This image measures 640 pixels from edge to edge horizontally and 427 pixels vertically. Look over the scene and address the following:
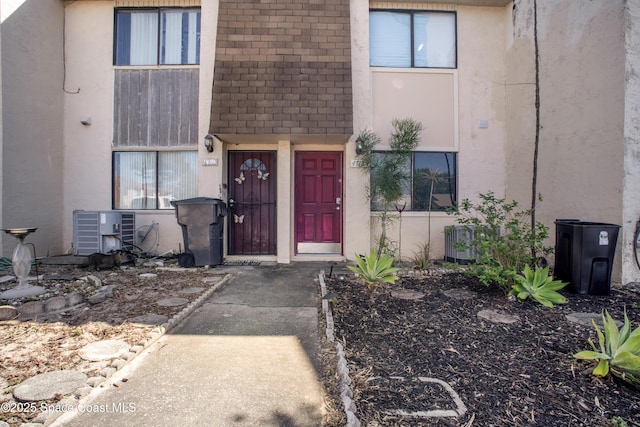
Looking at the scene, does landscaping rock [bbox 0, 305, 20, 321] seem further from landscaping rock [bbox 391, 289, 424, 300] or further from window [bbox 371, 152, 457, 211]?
window [bbox 371, 152, 457, 211]

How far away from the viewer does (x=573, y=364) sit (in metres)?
2.64

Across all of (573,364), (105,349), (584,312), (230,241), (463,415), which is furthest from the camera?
(230,241)

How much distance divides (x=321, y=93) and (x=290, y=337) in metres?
4.54

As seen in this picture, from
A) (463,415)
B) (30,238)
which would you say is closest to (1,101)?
(30,238)

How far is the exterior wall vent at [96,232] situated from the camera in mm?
6066

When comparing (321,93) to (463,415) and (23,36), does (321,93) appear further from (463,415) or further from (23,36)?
(23,36)

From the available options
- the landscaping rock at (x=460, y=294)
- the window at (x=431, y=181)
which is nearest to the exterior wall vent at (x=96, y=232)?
the window at (x=431, y=181)

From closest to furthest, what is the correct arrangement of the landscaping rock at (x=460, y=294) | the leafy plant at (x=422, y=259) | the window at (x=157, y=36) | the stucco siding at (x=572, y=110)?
1. the landscaping rock at (x=460, y=294)
2. the stucco siding at (x=572, y=110)
3. the leafy plant at (x=422, y=259)
4. the window at (x=157, y=36)

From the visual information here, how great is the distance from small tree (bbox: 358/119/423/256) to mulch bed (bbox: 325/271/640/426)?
2.60m

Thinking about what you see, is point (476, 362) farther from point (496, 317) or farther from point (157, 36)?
point (157, 36)

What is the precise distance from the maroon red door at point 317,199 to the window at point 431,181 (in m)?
1.55

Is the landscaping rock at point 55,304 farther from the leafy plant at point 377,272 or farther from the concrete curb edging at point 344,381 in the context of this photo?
the leafy plant at point 377,272

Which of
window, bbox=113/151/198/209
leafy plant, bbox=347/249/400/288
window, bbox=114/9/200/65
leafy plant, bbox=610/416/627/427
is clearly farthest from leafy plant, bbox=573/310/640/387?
window, bbox=114/9/200/65

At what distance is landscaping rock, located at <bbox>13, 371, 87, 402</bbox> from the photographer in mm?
2170
